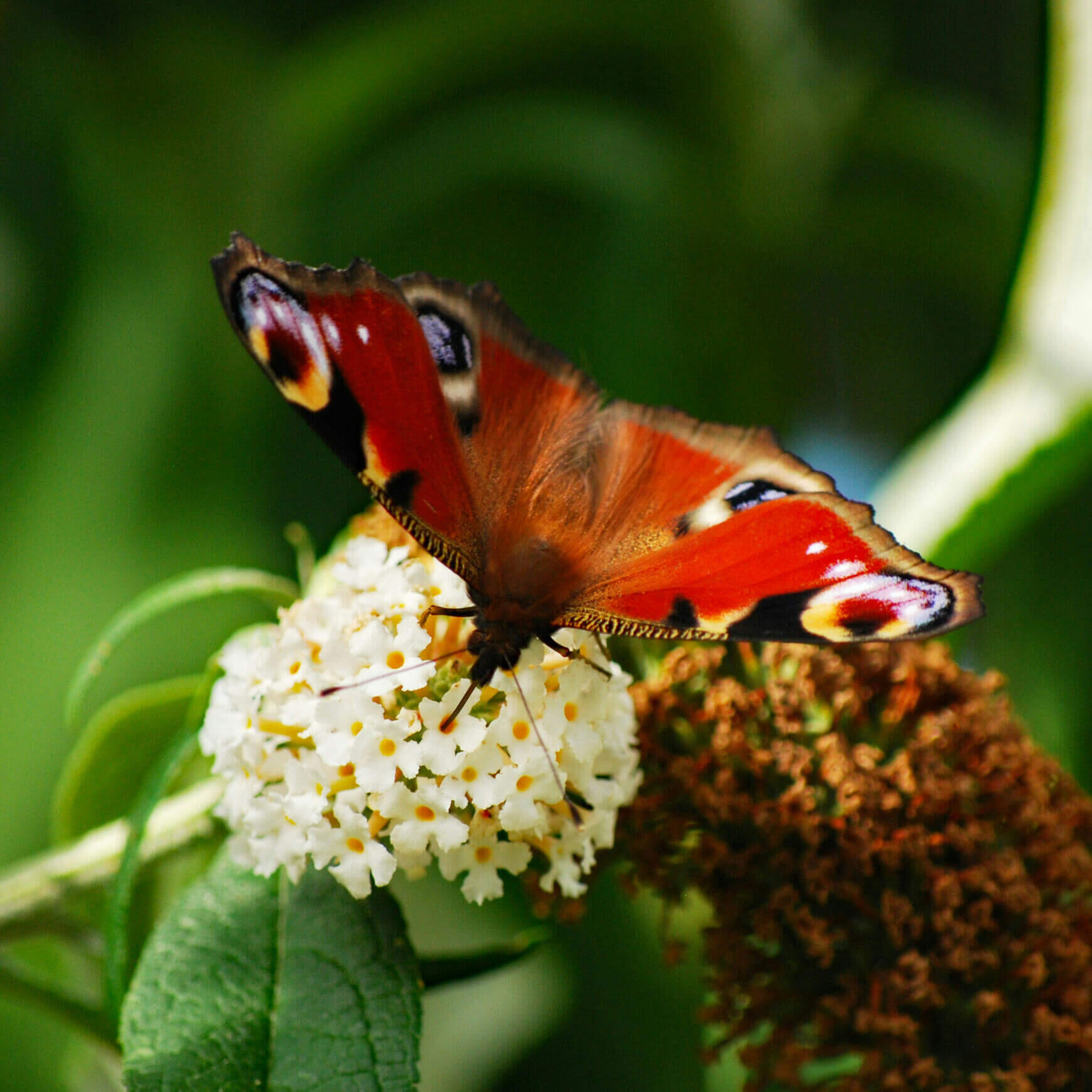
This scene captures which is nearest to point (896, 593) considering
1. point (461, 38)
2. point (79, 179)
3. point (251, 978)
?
point (251, 978)

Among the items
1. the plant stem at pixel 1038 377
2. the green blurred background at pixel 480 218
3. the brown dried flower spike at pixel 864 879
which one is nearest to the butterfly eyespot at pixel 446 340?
the brown dried flower spike at pixel 864 879

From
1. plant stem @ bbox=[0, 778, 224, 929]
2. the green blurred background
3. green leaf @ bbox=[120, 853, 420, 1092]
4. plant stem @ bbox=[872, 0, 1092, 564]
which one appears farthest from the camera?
the green blurred background

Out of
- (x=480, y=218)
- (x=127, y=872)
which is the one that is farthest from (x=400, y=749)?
(x=480, y=218)

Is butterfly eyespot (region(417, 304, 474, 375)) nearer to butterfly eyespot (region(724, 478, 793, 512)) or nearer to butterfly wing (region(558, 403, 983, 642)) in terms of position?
butterfly wing (region(558, 403, 983, 642))

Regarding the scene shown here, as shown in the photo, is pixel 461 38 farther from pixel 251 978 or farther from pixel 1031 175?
pixel 251 978

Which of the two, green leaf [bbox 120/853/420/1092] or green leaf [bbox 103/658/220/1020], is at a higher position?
green leaf [bbox 103/658/220/1020]

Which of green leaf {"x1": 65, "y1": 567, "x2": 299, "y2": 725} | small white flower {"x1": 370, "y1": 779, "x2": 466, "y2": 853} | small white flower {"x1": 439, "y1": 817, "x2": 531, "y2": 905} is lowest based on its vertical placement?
small white flower {"x1": 439, "y1": 817, "x2": 531, "y2": 905}

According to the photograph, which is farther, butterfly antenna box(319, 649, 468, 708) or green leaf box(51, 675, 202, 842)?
green leaf box(51, 675, 202, 842)

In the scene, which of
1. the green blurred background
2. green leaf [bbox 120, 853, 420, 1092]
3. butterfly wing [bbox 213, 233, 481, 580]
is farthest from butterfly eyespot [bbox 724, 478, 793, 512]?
the green blurred background
